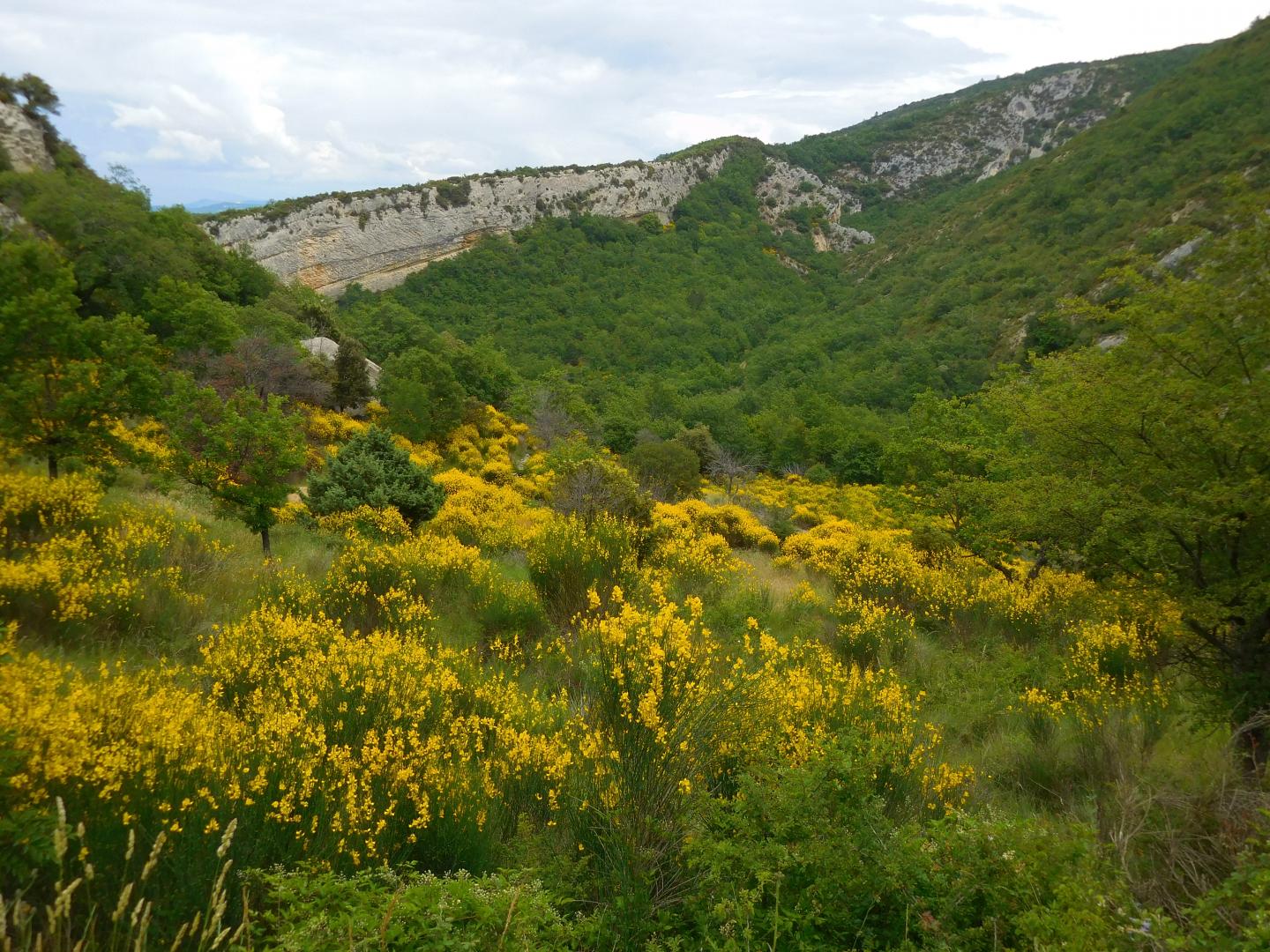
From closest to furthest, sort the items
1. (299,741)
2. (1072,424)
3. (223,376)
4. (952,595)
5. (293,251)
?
(299,741), (1072,424), (952,595), (223,376), (293,251)

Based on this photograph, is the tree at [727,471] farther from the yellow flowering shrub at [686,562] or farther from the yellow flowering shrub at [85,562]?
the yellow flowering shrub at [85,562]

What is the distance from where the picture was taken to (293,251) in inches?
1807

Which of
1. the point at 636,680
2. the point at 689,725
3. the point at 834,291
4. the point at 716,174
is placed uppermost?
the point at 716,174

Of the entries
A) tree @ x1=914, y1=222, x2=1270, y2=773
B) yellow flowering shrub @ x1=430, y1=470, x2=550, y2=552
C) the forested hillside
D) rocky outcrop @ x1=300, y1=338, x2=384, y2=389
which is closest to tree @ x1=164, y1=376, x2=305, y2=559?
the forested hillside

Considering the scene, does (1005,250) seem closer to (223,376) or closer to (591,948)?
(223,376)

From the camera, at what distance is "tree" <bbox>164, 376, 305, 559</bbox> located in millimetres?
7793

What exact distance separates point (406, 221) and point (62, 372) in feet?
164

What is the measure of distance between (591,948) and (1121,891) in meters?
2.16

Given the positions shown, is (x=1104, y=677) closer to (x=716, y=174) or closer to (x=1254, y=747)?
(x=1254, y=747)

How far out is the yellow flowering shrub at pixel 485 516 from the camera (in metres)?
11.1

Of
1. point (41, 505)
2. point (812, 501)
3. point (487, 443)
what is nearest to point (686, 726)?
point (41, 505)

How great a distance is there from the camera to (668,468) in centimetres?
2517

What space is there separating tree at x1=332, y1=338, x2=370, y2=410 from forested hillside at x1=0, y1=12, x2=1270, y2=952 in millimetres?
7133

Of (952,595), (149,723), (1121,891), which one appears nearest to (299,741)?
(149,723)
